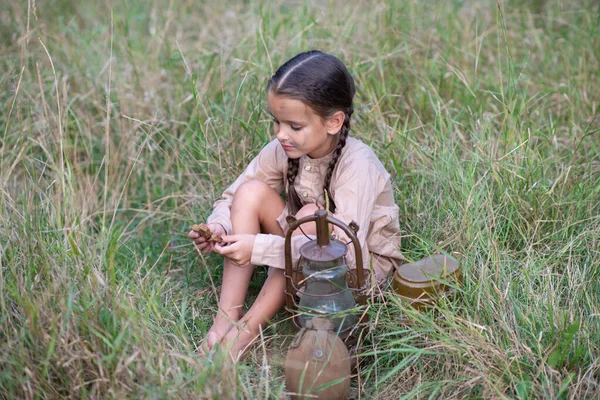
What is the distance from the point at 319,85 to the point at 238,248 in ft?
2.19

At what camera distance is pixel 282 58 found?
3.51 meters

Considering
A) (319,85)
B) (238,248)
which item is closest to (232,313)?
(238,248)

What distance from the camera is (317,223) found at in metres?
2.09

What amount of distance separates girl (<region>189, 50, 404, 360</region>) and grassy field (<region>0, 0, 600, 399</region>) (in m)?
0.15

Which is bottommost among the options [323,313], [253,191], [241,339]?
[241,339]

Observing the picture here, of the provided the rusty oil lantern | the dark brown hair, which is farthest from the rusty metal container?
the dark brown hair

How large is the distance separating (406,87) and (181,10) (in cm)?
216

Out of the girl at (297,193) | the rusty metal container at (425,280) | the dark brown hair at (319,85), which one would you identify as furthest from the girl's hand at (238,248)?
the rusty metal container at (425,280)

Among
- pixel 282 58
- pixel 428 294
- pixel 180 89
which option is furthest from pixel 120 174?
pixel 428 294

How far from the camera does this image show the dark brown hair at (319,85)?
232cm

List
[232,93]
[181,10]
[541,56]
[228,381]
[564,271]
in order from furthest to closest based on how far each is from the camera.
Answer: [181,10] → [541,56] → [232,93] → [564,271] → [228,381]

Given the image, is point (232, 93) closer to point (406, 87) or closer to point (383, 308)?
point (406, 87)

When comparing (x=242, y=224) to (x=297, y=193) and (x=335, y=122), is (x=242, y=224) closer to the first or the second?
(x=297, y=193)

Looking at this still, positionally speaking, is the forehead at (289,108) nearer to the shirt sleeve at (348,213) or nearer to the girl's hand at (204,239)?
the shirt sleeve at (348,213)
